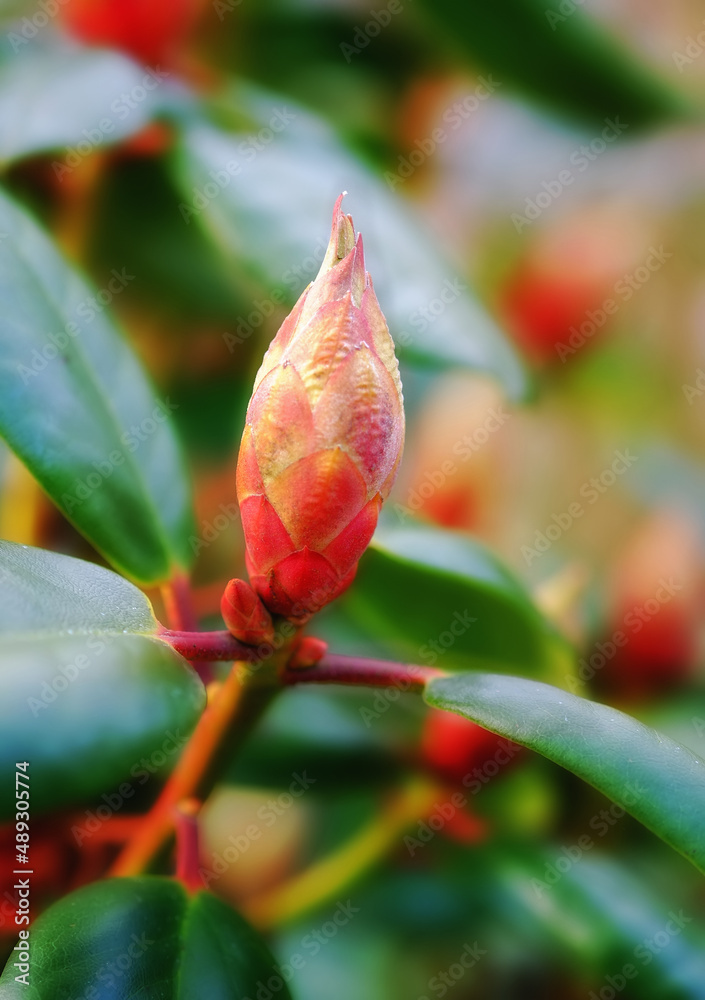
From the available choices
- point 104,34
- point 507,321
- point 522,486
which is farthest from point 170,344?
point 522,486
